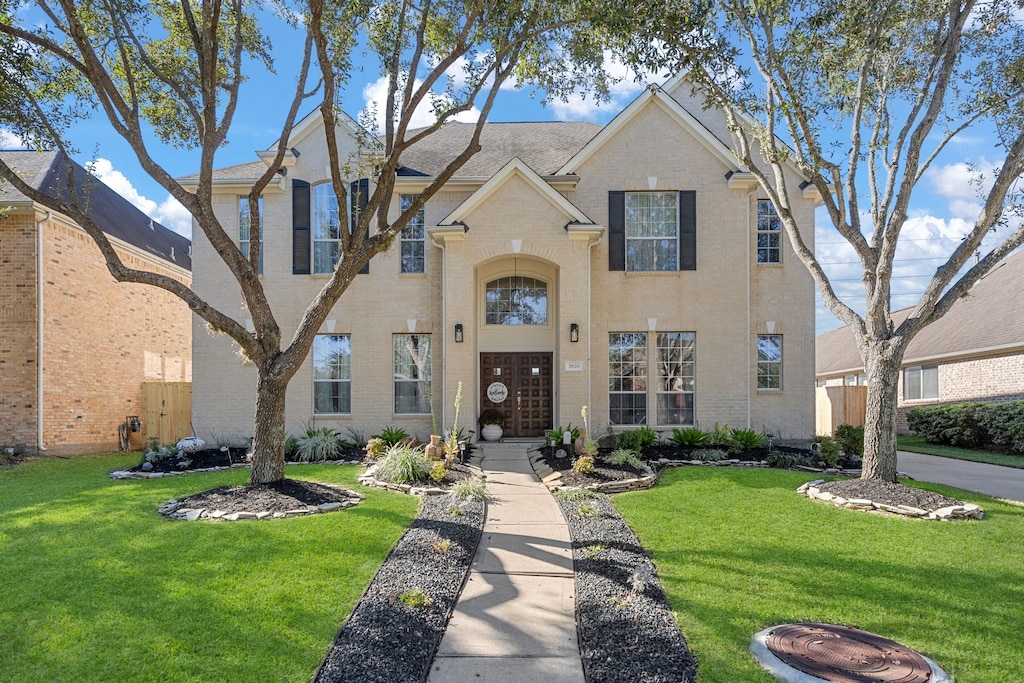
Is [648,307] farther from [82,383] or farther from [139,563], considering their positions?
[82,383]

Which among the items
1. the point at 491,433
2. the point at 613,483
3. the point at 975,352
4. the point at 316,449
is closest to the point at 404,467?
the point at 613,483

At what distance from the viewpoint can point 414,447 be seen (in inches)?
493

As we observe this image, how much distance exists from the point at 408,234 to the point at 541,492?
333 inches

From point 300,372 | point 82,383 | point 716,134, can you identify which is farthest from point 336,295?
point 716,134

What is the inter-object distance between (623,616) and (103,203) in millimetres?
20917

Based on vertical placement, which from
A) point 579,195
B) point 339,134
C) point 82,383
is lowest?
point 82,383

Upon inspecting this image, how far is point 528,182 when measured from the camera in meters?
14.8

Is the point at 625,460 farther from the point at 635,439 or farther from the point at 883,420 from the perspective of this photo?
the point at 883,420

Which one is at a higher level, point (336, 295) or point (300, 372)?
point (336, 295)

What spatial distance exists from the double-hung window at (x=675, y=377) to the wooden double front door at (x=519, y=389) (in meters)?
2.80

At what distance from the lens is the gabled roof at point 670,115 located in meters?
15.6

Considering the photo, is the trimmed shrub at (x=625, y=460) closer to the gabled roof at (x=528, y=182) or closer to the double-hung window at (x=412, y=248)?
the gabled roof at (x=528, y=182)

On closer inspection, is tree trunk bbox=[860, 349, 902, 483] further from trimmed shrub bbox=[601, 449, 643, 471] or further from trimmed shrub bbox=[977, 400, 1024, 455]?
trimmed shrub bbox=[977, 400, 1024, 455]

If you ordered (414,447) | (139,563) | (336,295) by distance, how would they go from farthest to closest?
(414,447), (336,295), (139,563)
